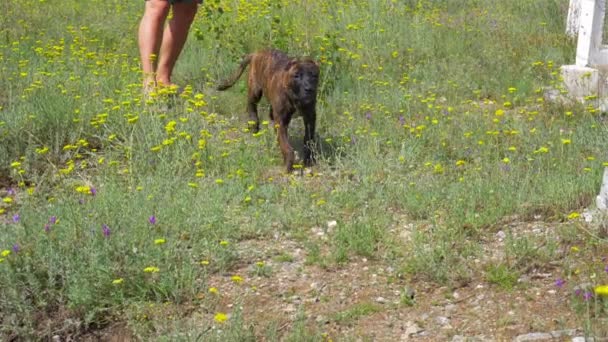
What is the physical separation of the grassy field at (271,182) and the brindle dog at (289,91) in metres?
0.17

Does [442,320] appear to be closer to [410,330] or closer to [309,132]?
[410,330]

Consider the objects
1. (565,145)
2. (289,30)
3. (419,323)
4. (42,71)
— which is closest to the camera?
(419,323)

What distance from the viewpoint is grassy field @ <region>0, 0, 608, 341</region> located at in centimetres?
382

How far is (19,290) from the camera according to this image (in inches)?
150

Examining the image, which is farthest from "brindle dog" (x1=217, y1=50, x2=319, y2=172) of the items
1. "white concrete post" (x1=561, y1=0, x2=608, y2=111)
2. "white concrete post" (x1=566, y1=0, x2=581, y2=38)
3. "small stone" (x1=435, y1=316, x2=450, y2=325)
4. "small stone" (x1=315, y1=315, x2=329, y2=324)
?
"white concrete post" (x1=566, y1=0, x2=581, y2=38)

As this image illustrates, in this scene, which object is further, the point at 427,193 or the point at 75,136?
the point at 75,136

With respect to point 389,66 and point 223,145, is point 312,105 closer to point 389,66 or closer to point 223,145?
point 223,145

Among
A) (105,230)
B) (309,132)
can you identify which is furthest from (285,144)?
(105,230)

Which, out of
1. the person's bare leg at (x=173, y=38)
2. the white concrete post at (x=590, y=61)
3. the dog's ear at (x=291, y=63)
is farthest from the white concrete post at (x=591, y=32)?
the person's bare leg at (x=173, y=38)

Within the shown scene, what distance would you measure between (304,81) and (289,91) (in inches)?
6.4

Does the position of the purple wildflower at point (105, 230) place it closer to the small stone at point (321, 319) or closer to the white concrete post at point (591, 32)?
the small stone at point (321, 319)

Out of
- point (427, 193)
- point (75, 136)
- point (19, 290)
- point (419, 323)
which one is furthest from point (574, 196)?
point (75, 136)

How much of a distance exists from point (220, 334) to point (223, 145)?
2441 millimetres

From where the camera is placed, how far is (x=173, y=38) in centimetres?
647
